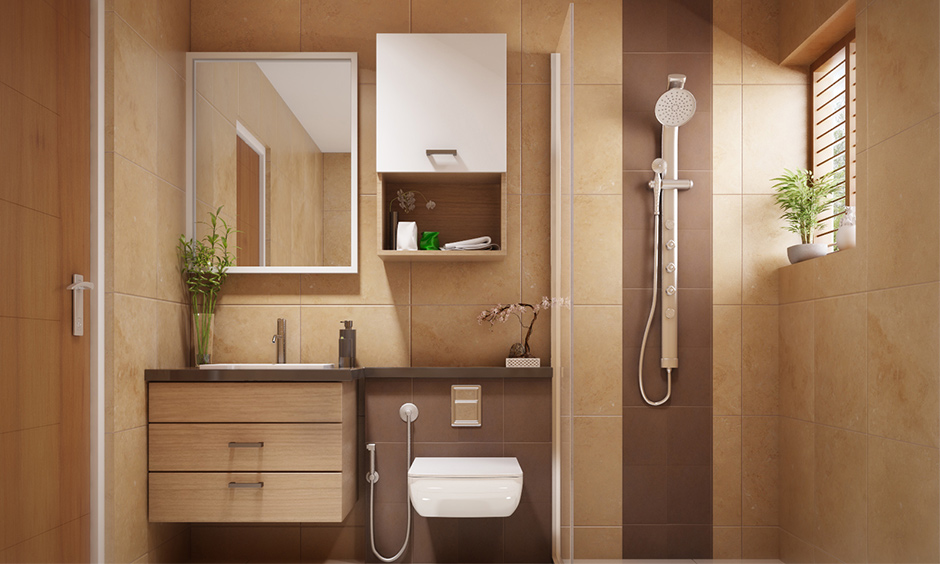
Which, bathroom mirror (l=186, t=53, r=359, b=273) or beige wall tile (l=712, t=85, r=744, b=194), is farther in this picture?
bathroom mirror (l=186, t=53, r=359, b=273)

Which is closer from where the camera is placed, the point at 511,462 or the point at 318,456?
the point at 318,456

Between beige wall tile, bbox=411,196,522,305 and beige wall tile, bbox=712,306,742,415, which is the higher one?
beige wall tile, bbox=411,196,522,305

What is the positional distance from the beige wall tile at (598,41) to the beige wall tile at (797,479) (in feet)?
3.34

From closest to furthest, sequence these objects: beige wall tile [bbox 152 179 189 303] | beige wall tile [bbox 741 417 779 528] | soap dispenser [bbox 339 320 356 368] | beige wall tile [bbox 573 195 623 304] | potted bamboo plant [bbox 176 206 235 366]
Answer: beige wall tile [bbox 741 417 779 528]
beige wall tile [bbox 573 195 623 304]
beige wall tile [bbox 152 179 189 303]
soap dispenser [bbox 339 320 356 368]
potted bamboo plant [bbox 176 206 235 366]

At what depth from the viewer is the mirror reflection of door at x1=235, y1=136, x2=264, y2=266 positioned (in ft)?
9.51

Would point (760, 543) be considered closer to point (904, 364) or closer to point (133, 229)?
point (904, 364)

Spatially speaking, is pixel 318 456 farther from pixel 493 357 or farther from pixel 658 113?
pixel 658 113

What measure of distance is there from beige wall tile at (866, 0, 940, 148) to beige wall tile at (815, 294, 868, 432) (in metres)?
0.44

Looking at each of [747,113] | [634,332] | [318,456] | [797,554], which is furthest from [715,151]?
[318,456]

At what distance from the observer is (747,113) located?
178 cm

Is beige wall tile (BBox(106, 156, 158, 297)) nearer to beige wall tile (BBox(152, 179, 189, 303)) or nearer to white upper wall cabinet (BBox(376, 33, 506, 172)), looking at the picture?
beige wall tile (BBox(152, 179, 189, 303))

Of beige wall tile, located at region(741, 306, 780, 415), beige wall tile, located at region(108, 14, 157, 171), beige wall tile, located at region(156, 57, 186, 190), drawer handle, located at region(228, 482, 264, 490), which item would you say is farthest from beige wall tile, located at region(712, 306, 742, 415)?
beige wall tile, located at region(156, 57, 186, 190)

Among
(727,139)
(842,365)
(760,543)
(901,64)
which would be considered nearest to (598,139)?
(727,139)

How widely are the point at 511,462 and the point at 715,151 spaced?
1.43 m
